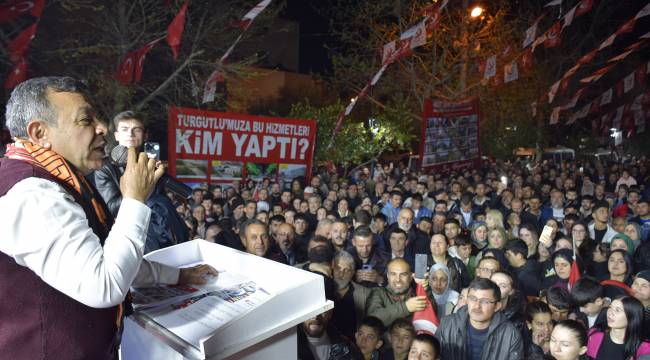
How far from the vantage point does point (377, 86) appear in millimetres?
22547

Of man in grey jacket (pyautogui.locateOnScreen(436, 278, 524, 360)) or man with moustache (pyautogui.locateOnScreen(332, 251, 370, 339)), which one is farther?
man with moustache (pyautogui.locateOnScreen(332, 251, 370, 339))

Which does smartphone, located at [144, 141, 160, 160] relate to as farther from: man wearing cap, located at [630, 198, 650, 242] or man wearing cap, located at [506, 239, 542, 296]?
man wearing cap, located at [630, 198, 650, 242]

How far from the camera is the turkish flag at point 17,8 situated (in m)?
7.46

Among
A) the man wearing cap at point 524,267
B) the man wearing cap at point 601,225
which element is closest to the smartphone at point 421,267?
the man wearing cap at point 524,267

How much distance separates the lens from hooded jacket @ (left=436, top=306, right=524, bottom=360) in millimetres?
3537

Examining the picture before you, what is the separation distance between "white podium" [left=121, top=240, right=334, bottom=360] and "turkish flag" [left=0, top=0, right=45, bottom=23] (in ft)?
25.6

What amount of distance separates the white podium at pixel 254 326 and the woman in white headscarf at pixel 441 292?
3.23 meters

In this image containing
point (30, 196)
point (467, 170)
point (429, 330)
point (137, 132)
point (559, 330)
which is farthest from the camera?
point (467, 170)

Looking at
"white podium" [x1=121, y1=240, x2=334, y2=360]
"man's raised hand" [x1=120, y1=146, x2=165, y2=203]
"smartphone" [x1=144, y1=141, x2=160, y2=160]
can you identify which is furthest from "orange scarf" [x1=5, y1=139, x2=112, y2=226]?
"white podium" [x1=121, y1=240, x2=334, y2=360]

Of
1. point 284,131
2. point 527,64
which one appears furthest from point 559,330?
point 527,64

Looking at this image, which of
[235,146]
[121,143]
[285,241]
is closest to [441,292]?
[285,241]

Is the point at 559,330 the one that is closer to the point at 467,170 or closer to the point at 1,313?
the point at 1,313

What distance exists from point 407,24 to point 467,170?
7.23 meters

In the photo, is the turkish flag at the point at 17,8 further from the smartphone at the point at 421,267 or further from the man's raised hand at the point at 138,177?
the man's raised hand at the point at 138,177
